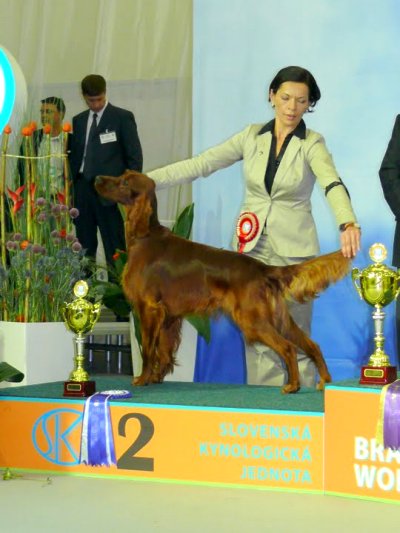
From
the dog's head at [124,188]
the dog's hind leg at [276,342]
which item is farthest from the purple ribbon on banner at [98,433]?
the dog's head at [124,188]

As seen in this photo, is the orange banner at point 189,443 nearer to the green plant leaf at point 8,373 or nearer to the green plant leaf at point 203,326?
the green plant leaf at point 8,373

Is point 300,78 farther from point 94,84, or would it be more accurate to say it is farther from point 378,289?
point 94,84

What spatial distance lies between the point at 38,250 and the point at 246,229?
2.88ft

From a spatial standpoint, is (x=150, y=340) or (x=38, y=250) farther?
(x=38, y=250)

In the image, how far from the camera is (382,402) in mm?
3162

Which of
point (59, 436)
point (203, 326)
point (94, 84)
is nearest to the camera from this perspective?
point (59, 436)

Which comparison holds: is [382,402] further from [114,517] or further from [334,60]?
A: [334,60]

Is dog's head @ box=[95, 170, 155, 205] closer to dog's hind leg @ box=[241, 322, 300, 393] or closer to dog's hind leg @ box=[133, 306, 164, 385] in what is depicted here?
dog's hind leg @ box=[133, 306, 164, 385]

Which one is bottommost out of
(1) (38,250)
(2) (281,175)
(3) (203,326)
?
(3) (203,326)

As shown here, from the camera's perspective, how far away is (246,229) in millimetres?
4484

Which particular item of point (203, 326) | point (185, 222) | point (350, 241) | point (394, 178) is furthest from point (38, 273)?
point (394, 178)

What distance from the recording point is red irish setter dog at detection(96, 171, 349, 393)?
3.82 meters

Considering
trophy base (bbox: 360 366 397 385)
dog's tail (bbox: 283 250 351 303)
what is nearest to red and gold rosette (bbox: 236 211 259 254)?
dog's tail (bbox: 283 250 351 303)

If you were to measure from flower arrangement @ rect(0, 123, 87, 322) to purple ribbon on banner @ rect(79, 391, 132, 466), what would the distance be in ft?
3.04
